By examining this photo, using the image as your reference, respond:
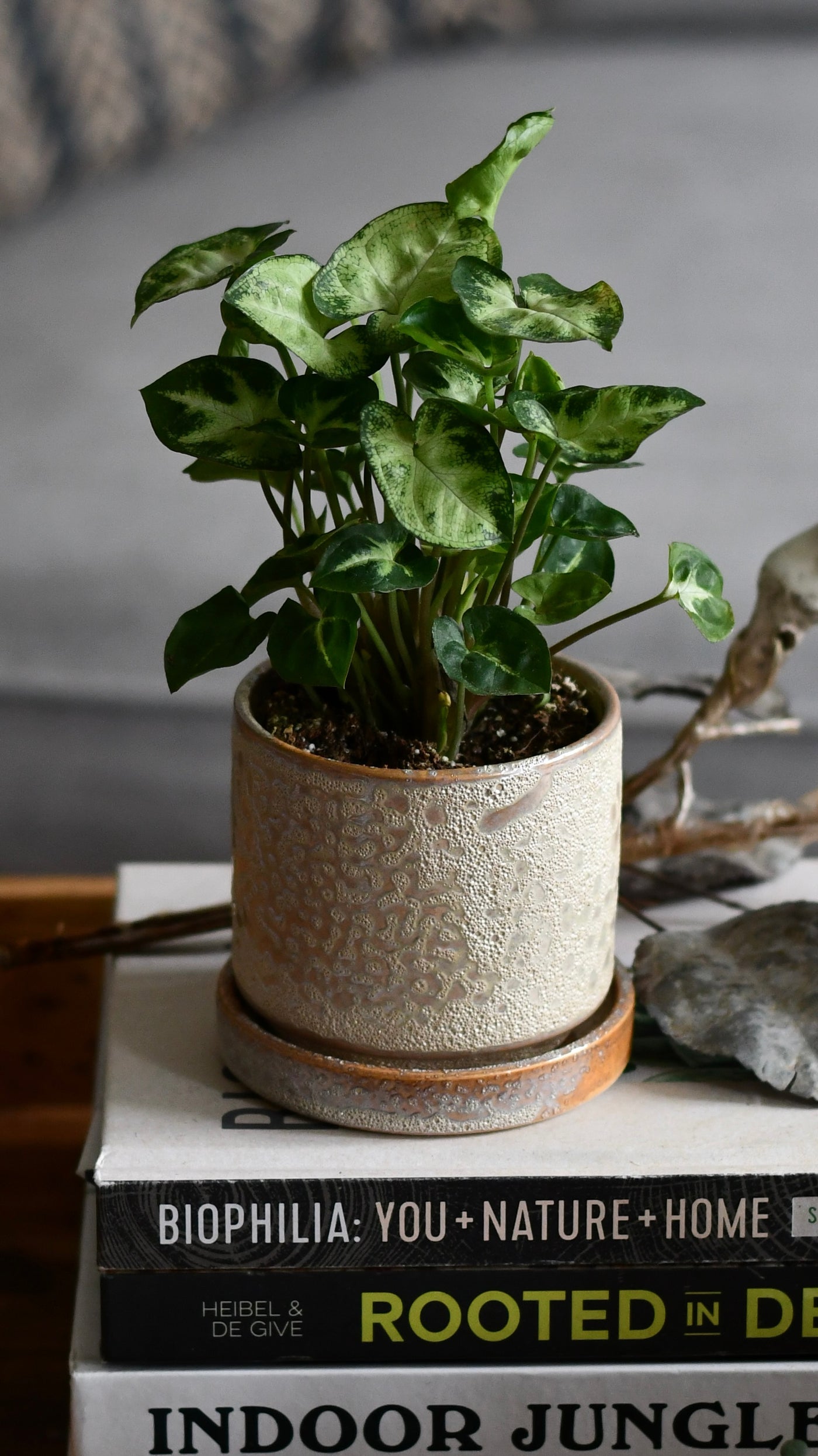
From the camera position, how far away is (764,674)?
81 cm

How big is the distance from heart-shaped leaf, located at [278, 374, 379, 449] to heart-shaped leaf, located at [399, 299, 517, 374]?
0.09ft

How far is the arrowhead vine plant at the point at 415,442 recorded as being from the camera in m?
0.54

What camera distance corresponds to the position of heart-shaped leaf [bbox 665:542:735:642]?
601mm

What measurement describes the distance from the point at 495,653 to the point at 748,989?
25cm

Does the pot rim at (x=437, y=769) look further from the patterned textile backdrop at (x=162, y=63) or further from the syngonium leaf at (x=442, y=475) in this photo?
the patterned textile backdrop at (x=162, y=63)

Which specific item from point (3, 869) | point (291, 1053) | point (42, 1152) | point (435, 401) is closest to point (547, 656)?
point (435, 401)

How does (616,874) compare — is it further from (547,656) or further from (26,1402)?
(26,1402)

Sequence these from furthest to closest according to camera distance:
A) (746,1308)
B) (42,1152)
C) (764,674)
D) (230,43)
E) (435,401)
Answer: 1. (230,43)
2. (42,1152)
3. (764,674)
4. (746,1308)
5. (435,401)

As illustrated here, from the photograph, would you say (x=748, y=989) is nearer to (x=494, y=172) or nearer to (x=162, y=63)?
(x=494, y=172)

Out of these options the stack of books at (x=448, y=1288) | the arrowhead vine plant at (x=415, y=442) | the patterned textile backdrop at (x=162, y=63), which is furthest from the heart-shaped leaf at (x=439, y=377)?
the patterned textile backdrop at (x=162, y=63)

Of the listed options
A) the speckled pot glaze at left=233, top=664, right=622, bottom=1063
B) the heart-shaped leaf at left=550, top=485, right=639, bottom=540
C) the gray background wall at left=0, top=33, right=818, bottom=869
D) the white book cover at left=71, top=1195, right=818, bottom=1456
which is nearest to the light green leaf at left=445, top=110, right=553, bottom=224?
the heart-shaped leaf at left=550, top=485, right=639, bottom=540

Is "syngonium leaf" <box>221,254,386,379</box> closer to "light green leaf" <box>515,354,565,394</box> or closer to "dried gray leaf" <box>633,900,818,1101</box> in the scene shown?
"light green leaf" <box>515,354,565,394</box>

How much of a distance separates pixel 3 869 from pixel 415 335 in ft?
2.69

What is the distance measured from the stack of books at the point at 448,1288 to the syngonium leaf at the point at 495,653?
213 mm
